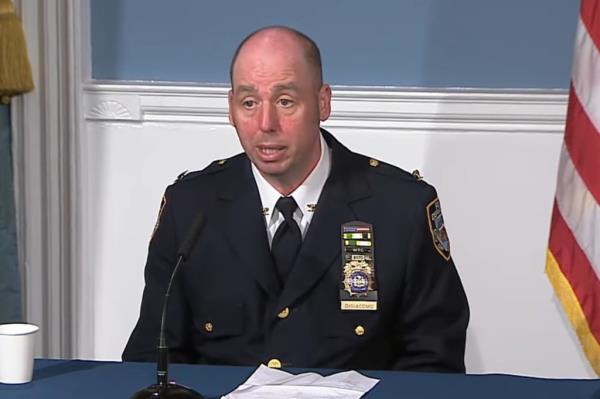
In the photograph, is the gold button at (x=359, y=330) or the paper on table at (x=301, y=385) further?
the gold button at (x=359, y=330)

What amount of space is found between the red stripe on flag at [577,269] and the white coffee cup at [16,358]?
141 cm

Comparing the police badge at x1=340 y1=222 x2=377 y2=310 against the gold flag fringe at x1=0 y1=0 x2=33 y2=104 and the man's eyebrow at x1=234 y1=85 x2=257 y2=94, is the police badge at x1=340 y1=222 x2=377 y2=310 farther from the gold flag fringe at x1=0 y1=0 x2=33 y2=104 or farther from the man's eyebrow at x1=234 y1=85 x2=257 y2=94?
the gold flag fringe at x1=0 y1=0 x2=33 y2=104

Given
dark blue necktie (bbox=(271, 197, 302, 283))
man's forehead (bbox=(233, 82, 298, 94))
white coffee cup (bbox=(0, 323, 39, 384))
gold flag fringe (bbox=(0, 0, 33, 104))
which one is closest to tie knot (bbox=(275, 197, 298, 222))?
dark blue necktie (bbox=(271, 197, 302, 283))

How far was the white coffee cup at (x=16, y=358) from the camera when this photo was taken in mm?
1555

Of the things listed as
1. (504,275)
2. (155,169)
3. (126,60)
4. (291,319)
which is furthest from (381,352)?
(126,60)

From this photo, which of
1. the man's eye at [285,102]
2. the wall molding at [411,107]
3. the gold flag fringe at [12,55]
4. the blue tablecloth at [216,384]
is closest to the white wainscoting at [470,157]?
the wall molding at [411,107]

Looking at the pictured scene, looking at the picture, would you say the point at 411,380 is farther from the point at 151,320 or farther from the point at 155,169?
the point at 155,169

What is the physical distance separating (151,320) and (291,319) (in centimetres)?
29

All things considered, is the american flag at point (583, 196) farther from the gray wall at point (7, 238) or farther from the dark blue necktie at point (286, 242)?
the gray wall at point (7, 238)

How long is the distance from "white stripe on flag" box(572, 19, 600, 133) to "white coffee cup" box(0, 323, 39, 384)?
1.46 meters

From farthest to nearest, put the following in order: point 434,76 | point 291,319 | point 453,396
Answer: point 434,76 → point 291,319 → point 453,396

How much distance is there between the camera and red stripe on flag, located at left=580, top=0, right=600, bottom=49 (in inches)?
96.4

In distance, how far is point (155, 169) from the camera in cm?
300

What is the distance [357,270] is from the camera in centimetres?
201
